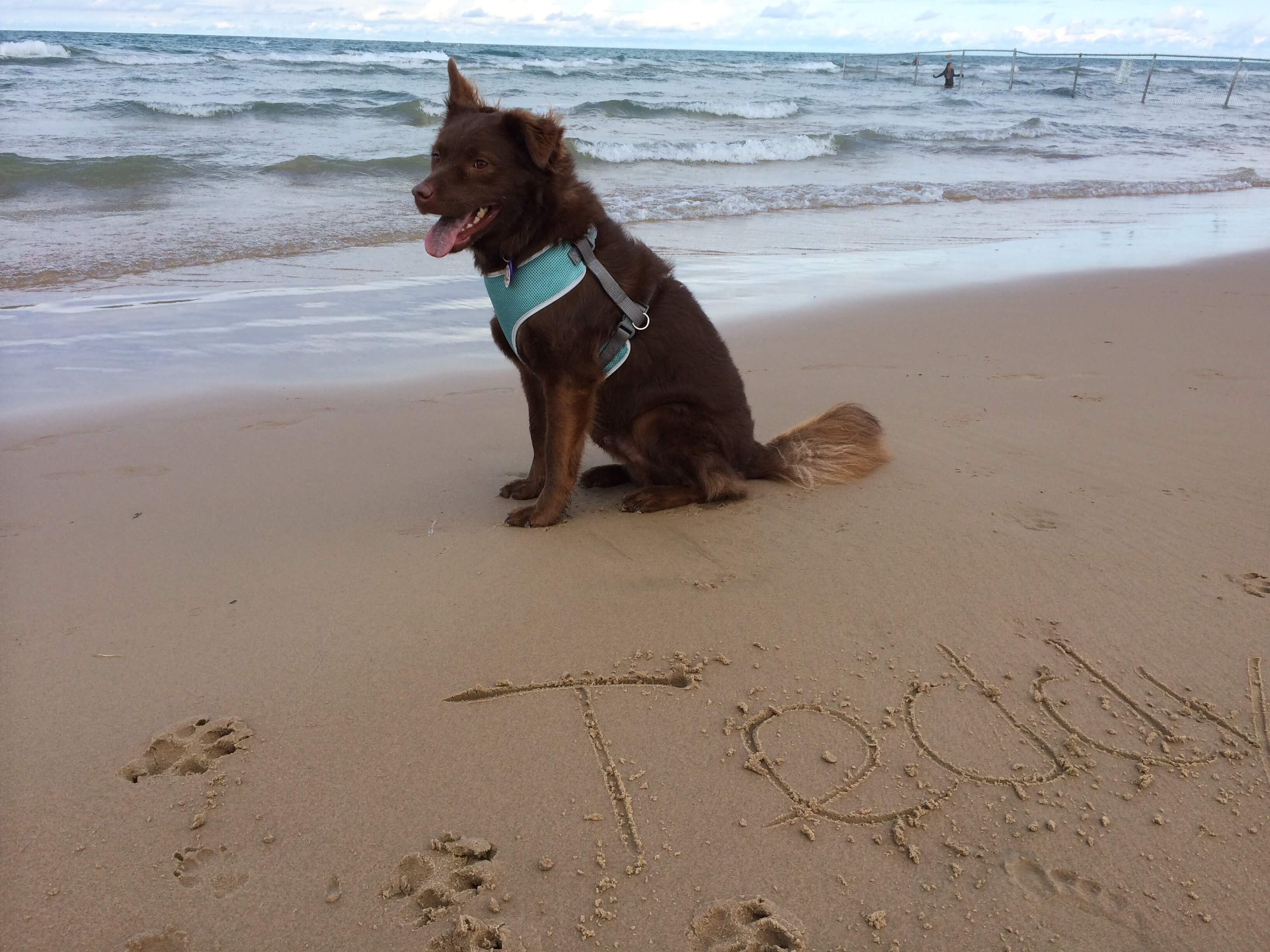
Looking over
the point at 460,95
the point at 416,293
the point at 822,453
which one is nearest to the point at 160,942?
the point at 822,453

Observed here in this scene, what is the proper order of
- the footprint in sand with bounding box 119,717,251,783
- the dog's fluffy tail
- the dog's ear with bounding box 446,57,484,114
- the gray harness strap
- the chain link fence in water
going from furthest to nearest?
the chain link fence in water
the dog's fluffy tail
the dog's ear with bounding box 446,57,484,114
the gray harness strap
the footprint in sand with bounding box 119,717,251,783

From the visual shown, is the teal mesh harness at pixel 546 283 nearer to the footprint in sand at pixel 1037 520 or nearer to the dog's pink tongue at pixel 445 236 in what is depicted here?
the dog's pink tongue at pixel 445 236

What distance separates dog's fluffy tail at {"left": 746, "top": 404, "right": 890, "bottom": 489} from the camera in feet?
13.0

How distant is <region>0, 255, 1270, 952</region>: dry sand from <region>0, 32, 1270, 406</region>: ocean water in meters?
2.33

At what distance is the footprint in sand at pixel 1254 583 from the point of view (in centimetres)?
292

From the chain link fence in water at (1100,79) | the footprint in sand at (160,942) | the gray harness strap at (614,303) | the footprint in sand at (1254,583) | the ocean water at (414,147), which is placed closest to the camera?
the footprint in sand at (160,942)

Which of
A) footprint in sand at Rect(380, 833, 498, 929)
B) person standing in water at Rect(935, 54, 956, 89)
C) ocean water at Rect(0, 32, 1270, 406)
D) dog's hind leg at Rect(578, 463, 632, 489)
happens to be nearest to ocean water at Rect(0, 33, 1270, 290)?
ocean water at Rect(0, 32, 1270, 406)

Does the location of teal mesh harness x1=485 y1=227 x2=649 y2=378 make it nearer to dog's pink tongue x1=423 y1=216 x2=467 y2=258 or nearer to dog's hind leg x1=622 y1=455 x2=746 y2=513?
dog's pink tongue x1=423 y1=216 x2=467 y2=258

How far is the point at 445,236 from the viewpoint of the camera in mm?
3428

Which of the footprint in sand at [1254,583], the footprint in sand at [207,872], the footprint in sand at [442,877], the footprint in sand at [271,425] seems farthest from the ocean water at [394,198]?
the footprint in sand at [1254,583]

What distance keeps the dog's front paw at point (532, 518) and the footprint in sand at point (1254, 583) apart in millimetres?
2436

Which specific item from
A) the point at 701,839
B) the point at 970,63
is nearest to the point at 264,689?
the point at 701,839

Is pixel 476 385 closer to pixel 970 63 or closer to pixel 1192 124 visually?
pixel 1192 124

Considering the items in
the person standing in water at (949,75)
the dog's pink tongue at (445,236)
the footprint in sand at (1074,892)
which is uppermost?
the person standing in water at (949,75)
